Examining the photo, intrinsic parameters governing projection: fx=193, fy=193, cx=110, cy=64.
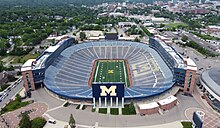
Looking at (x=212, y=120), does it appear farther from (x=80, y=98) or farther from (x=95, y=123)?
(x=80, y=98)

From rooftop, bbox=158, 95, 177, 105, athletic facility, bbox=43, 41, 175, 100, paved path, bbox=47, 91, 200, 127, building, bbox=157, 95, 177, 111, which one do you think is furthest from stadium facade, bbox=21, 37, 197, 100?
paved path, bbox=47, 91, 200, 127

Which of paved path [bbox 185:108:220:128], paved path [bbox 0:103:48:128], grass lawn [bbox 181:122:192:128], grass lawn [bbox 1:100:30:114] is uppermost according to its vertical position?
grass lawn [bbox 1:100:30:114]

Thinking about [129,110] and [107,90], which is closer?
[129,110]

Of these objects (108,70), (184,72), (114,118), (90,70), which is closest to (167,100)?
(184,72)

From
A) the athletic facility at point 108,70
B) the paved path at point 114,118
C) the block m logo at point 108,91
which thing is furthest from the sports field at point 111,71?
the paved path at point 114,118

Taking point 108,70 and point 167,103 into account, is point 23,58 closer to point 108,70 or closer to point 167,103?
point 108,70

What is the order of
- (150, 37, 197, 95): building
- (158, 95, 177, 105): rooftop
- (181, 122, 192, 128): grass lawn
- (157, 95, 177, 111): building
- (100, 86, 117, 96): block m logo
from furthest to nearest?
1. (150, 37, 197, 95): building
2. (158, 95, 177, 105): rooftop
3. (157, 95, 177, 111): building
4. (100, 86, 117, 96): block m logo
5. (181, 122, 192, 128): grass lawn

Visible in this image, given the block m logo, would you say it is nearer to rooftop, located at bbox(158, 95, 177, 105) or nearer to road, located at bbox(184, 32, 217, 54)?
rooftop, located at bbox(158, 95, 177, 105)
